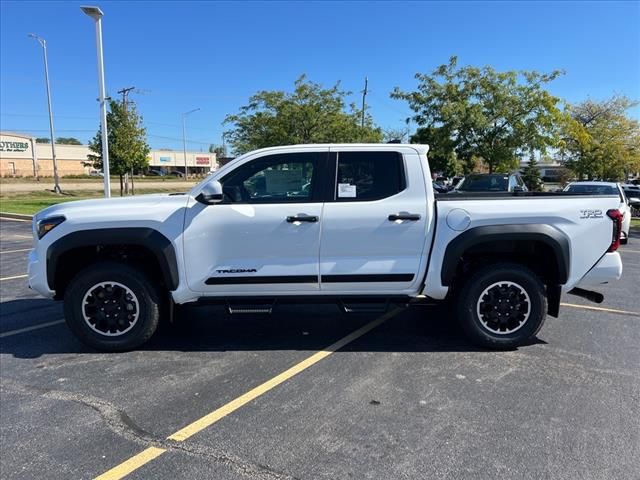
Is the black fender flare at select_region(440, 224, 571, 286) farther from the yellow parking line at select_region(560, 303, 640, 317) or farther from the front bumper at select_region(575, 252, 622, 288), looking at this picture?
the yellow parking line at select_region(560, 303, 640, 317)

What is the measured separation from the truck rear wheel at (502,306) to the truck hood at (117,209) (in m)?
2.75

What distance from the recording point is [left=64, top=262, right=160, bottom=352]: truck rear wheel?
4.43 metres

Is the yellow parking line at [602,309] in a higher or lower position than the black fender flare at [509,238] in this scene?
lower

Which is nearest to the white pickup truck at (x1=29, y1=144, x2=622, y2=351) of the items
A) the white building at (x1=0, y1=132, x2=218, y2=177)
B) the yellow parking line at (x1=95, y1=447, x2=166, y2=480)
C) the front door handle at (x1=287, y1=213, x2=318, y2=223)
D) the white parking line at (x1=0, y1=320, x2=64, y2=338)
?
the front door handle at (x1=287, y1=213, x2=318, y2=223)

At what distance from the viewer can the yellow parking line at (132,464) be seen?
8.96 feet

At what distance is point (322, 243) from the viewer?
437cm

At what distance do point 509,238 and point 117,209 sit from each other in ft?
11.4

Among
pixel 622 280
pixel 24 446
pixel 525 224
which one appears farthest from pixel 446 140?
pixel 24 446

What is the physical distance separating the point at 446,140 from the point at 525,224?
54.9 ft

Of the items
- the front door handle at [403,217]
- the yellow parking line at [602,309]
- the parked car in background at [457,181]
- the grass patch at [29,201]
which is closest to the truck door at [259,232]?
the front door handle at [403,217]

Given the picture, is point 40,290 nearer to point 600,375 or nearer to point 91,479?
point 91,479

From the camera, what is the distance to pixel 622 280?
7.82 metres

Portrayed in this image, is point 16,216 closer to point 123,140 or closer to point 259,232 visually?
point 123,140

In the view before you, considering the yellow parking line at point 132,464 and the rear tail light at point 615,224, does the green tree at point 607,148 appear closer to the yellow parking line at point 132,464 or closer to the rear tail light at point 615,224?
the rear tail light at point 615,224
